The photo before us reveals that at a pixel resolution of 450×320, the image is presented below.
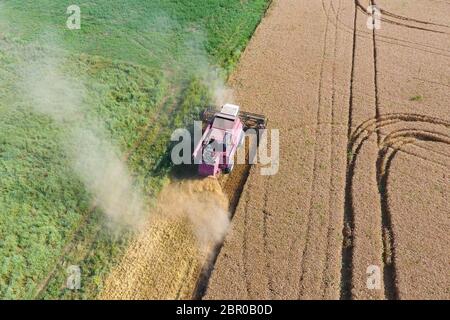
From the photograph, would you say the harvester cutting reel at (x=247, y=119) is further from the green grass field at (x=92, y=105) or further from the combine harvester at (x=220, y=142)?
the green grass field at (x=92, y=105)

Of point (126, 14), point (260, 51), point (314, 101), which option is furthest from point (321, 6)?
point (126, 14)

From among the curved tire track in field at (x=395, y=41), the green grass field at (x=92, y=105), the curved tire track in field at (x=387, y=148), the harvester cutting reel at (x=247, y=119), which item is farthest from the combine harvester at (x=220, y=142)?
the curved tire track in field at (x=395, y=41)

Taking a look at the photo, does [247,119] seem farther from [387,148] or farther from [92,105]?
[92,105]

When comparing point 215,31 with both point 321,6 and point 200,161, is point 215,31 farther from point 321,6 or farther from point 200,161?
point 200,161

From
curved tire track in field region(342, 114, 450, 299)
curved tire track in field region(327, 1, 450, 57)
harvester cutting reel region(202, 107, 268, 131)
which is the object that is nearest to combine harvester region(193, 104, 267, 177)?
A: harvester cutting reel region(202, 107, 268, 131)

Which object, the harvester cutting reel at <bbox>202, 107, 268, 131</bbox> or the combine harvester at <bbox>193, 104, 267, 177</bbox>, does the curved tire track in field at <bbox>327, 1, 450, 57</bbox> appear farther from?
the combine harvester at <bbox>193, 104, 267, 177</bbox>

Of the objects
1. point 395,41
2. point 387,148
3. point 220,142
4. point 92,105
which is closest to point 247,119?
point 220,142
